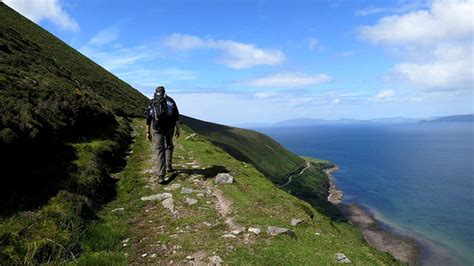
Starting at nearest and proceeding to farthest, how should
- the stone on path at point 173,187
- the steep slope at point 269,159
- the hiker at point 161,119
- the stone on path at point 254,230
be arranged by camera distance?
the stone on path at point 254,230, the stone on path at point 173,187, the hiker at point 161,119, the steep slope at point 269,159

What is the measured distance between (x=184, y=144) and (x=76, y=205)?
52.9 feet

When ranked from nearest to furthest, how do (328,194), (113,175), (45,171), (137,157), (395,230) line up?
(45,171), (113,175), (137,157), (395,230), (328,194)

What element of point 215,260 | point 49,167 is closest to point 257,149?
point 49,167

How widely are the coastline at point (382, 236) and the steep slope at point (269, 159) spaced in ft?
34.2

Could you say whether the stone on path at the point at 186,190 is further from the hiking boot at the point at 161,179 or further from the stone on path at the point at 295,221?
the stone on path at the point at 295,221

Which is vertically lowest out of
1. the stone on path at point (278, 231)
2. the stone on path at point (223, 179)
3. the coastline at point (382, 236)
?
the coastline at point (382, 236)

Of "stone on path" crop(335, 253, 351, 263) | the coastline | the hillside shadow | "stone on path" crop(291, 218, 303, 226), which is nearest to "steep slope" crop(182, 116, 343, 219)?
the coastline

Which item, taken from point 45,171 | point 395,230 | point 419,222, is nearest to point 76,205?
point 45,171

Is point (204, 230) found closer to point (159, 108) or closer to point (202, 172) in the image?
point (159, 108)

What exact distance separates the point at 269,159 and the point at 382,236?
81.5 meters

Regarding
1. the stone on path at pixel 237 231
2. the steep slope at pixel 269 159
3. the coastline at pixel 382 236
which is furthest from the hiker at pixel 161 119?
the steep slope at pixel 269 159

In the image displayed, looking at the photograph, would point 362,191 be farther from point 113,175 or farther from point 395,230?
point 113,175

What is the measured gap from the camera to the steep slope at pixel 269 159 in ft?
438

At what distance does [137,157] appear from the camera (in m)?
21.9
